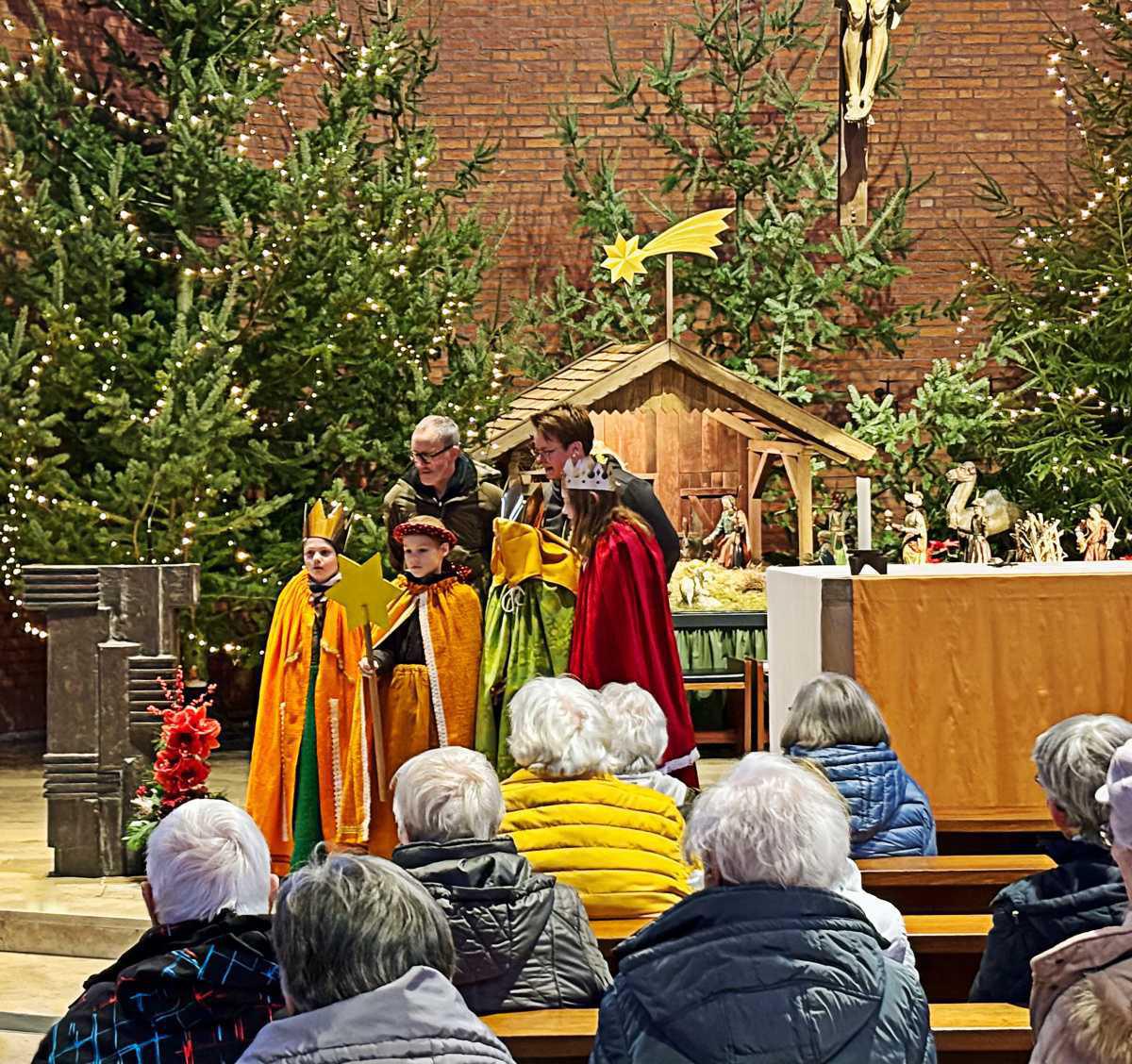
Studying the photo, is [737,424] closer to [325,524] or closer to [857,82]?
[857,82]

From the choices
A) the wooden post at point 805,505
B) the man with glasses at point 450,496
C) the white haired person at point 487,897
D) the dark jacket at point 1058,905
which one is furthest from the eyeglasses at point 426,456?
the wooden post at point 805,505

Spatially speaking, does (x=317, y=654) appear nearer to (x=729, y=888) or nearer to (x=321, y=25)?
(x=729, y=888)

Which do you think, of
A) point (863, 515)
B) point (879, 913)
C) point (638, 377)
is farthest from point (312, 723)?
point (638, 377)

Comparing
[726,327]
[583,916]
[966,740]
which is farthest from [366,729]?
[726,327]

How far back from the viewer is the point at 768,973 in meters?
2.42

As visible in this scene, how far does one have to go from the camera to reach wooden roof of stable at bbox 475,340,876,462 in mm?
10062

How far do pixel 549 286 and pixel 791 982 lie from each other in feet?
35.3

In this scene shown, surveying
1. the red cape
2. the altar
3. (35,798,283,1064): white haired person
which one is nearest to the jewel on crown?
the red cape

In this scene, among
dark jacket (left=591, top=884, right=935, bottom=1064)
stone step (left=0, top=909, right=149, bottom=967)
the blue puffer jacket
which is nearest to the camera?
dark jacket (left=591, top=884, right=935, bottom=1064)

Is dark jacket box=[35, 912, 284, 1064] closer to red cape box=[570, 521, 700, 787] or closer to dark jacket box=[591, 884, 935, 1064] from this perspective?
dark jacket box=[591, 884, 935, 1064]

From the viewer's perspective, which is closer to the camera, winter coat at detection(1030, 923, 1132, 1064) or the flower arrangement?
winter coat at detection(1030, 923, 1132, 1064)

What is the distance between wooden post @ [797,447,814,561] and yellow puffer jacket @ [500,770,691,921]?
6930mm

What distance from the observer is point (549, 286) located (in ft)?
42.4

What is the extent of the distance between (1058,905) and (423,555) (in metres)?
2.97
